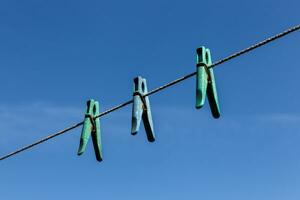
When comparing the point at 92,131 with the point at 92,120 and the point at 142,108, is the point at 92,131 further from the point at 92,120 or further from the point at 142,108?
the point at 142,108

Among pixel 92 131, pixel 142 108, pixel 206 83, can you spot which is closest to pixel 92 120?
pixel 92 131

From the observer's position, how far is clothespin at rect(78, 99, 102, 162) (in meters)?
6.89

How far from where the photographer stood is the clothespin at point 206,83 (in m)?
5.97

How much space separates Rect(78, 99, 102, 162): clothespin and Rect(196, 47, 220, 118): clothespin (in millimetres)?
1478

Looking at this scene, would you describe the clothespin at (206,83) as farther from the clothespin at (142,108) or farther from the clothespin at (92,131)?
the clothespin at (92,131)

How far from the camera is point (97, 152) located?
6.94 m

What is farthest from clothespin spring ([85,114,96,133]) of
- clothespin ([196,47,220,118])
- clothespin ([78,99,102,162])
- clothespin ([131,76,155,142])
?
clothespin ([196,47,220,118])

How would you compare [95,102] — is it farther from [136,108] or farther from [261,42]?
[261,42]

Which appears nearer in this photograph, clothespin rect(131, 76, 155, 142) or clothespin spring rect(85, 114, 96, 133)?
clothespin rect(131, 76, 155, 142)

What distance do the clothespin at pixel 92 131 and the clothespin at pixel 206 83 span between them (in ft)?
4.85

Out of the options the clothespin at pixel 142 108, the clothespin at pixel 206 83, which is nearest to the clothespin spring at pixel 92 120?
the clothespin at pixel 142 108

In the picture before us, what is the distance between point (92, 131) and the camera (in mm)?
7066

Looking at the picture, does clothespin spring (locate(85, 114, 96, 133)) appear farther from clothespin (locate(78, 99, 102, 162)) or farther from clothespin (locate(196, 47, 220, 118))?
clothespin (locate(196, 47, 220, 118))

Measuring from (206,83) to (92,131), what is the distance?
5.35 feet
